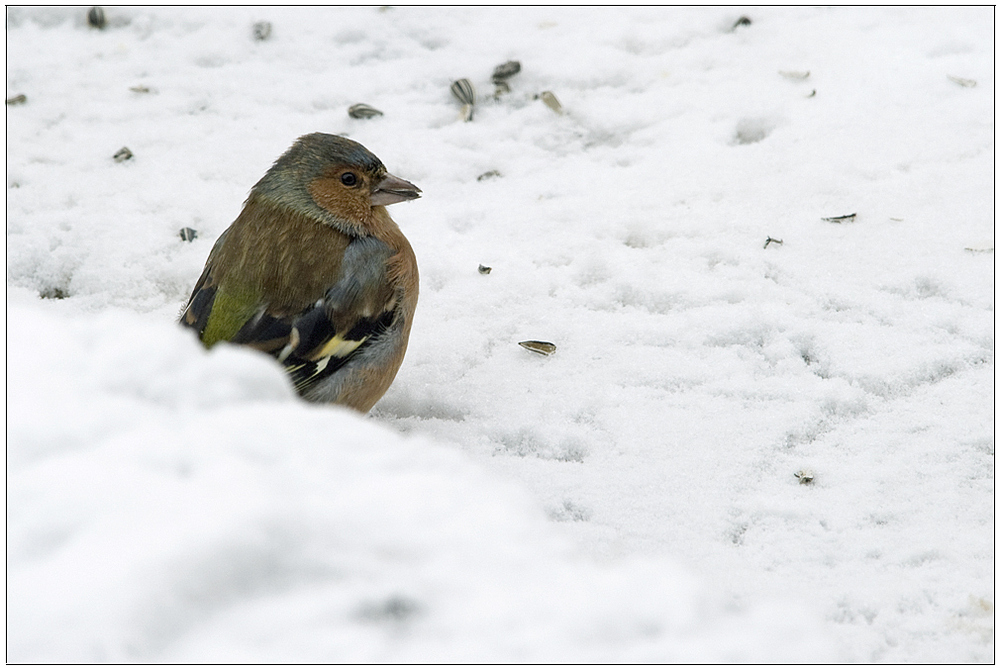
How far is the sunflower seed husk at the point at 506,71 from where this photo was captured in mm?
4910

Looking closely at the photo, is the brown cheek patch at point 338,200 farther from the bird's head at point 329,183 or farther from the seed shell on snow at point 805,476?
the seed shell on snow at point 805,476

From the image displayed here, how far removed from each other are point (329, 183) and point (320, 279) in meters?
0.42

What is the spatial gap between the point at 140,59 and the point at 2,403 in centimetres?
419

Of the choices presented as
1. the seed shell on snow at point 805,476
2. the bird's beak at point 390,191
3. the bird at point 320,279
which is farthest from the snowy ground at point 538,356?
the bird's beak at point 390,191

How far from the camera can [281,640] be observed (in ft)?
3.58

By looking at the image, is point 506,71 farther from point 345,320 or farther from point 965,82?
point 345,320

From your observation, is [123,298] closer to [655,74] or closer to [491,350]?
[491,350]

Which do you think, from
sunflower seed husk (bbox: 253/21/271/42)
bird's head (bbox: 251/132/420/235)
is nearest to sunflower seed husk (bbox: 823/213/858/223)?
bird's head (bbox: 251/132/420/235)

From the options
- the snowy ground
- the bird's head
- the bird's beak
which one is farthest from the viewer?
the bird's beak

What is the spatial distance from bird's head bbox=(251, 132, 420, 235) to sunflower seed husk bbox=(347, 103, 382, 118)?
4.95ft

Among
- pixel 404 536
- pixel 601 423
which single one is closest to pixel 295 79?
pixel 601 423

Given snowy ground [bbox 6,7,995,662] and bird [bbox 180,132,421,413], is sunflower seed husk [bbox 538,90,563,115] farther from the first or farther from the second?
bird [bbox 180,132,421,413]

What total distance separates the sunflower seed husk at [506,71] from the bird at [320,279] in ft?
6.08

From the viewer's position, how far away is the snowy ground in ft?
3.77
